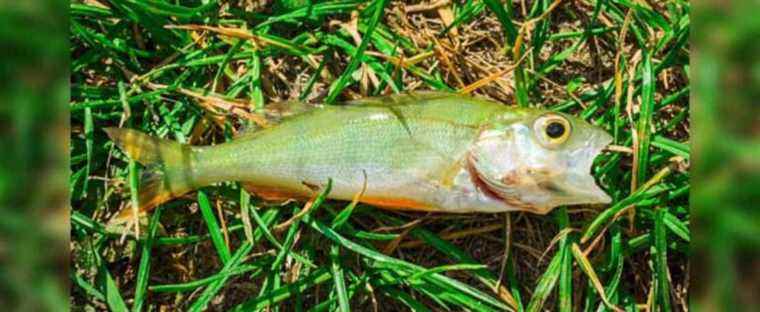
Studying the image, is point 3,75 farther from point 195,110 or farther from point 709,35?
point 195,110

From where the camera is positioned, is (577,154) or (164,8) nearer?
(577,154)

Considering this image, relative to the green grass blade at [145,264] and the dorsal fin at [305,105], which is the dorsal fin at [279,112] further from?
the green grass blade at [145,264]

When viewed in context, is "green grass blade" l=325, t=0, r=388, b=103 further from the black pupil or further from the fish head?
the black pupil

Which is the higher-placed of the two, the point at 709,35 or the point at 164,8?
the point at 164,8

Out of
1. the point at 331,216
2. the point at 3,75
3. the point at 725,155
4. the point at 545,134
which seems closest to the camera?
the point at 3,75

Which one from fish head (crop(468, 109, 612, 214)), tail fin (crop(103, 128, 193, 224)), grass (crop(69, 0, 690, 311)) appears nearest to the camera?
fish head (crop(468, 109, 612, 214))

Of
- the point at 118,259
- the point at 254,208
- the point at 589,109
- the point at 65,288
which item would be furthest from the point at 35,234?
the point at 589,109

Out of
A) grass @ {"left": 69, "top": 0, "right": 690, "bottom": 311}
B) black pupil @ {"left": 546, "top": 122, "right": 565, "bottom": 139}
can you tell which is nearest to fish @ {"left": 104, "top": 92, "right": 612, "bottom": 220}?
black pupil @ {"left": 546, "top": 122, "right": 565, "bottom": 139}

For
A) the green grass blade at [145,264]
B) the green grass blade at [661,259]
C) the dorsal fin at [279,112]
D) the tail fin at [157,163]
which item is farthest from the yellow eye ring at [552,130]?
the green grass blade at [145,264]
